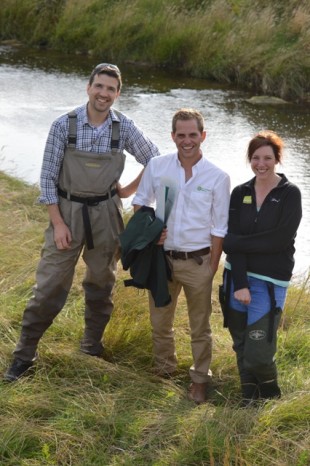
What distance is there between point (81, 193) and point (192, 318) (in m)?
0.84

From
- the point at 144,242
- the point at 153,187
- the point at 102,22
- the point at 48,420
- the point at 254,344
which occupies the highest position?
the point at 102,22

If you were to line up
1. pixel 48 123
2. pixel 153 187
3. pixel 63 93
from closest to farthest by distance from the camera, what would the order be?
pixel 153 187 → pixel 48 123 → pixel 63 93

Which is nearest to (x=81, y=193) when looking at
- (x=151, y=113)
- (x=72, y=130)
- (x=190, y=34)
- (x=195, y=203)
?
(x=72, y=130)

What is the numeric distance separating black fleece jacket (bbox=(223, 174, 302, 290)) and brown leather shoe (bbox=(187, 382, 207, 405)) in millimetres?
657

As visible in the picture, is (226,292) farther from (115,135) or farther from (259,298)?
(115,135)

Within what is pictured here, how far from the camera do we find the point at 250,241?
11.2 ft

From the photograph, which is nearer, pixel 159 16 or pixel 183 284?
pixel 183 284

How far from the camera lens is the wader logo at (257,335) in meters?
3.47

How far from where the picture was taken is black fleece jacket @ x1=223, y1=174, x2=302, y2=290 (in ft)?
11.1

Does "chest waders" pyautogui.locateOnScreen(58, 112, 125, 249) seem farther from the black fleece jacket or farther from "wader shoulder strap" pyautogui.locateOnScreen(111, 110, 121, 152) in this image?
the black fleece jacket

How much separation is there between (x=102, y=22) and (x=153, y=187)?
1349cm

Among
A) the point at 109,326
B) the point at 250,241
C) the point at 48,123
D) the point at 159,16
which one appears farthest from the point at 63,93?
the point at 250,241

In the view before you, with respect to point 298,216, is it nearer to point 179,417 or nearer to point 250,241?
point 250,241

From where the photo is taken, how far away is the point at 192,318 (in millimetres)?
3797
